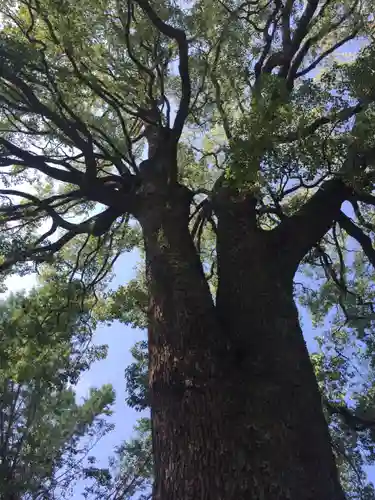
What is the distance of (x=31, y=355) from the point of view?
5.40 m

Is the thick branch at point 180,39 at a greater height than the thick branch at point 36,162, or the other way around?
the thick branch at point 180,39

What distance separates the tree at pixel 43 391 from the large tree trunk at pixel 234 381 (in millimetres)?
1937

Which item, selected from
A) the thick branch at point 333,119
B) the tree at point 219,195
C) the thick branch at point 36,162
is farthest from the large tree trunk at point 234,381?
the thick branch at point 36,162

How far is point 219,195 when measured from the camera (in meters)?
4.44

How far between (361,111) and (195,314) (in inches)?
80.7

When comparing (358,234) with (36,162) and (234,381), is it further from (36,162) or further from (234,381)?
(36,162)

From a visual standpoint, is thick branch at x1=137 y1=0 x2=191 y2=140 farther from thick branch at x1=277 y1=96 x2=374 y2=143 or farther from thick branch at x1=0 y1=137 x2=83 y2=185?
thick branch at x1=0 y1=137 x2=83 y2=185

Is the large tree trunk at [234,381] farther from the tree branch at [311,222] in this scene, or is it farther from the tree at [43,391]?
the tree at [43,391]

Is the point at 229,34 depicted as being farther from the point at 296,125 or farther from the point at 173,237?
the point at 173,237

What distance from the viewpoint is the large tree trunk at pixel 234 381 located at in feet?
7.85

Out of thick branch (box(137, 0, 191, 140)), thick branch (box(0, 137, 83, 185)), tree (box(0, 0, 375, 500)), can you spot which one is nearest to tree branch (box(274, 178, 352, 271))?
A: tree (box(0, 0, 375, 500))

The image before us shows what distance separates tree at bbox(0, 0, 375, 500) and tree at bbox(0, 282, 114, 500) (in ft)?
2.36

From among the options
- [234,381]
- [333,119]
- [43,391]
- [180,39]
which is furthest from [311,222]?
[43,391]

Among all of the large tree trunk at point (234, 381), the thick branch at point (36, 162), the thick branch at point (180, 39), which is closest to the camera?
the large tree trunk at point (234, 381)
